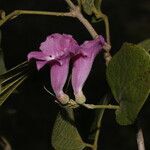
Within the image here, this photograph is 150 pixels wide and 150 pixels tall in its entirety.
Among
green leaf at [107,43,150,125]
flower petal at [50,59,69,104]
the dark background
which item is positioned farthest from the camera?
the dark background

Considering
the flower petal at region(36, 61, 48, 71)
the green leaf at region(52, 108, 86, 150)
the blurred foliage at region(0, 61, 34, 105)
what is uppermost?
the flower petal at region(36, 61, 48, 71)

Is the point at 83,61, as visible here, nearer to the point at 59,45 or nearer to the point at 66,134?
the point at 59,45

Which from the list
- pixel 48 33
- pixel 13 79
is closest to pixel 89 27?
pixel 13 79

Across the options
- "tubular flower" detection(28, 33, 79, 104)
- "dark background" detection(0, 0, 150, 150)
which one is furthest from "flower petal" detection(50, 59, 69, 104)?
"dark background" detection(0, 0, 150, 150)

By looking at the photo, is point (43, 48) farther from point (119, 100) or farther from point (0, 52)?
point (0, 52)

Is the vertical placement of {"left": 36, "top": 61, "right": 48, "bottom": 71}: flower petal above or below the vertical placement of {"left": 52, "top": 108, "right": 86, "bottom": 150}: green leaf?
above

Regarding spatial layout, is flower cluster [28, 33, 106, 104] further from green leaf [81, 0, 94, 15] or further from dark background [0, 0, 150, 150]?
dark background [0, 0, 150, 150]

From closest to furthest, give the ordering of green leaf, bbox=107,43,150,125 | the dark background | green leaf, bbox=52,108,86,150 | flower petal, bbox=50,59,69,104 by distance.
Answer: green leaf, bbox=107,43,150,125
flower petal, bbox=50,59,69,104
green leaf, bbox=52,108,86,150
the dark background
